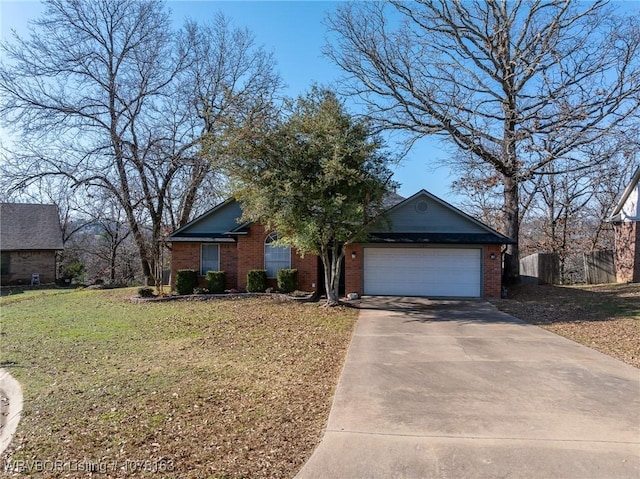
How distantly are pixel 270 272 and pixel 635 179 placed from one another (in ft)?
57.7

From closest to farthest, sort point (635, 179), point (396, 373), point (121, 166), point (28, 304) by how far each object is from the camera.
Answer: point (396, 373), point (28, 304), point (635, 179), point (121, 166)

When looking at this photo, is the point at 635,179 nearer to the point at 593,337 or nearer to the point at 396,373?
the point at 593,337

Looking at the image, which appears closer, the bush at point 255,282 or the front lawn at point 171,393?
the front lawn at point 171,393

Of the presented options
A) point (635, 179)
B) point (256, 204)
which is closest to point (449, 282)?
point (256, 204)

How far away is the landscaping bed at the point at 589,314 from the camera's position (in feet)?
28.0

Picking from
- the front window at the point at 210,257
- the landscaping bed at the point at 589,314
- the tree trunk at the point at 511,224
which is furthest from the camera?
the tree trunk at the point at 511,224

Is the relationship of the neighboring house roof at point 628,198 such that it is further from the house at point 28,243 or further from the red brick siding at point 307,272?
the house at point 28,243

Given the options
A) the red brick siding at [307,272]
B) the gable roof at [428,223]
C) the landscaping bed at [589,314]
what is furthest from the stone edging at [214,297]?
the landscaping bed at [589,314]

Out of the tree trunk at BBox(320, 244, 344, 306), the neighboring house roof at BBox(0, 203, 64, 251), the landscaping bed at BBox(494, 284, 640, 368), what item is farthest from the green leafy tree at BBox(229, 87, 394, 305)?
the neighboring house roof at BBox(0, 203, 64, 251)

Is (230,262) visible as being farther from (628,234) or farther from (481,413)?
(628,234)

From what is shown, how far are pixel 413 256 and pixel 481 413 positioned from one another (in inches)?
457

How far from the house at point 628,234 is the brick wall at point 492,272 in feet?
28.8

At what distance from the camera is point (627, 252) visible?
2028 cm

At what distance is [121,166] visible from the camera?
22531 mm
